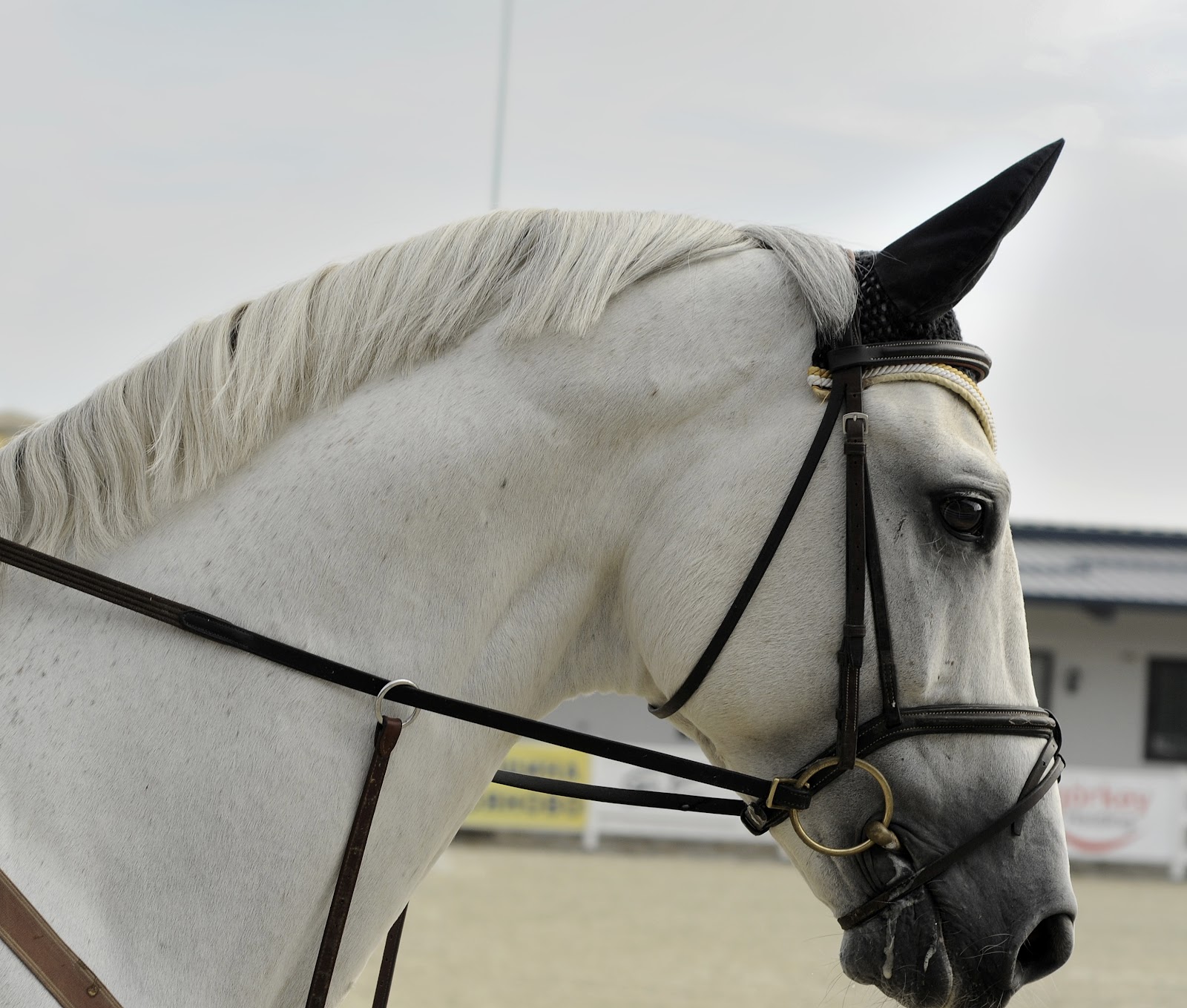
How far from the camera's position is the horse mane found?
1.71m

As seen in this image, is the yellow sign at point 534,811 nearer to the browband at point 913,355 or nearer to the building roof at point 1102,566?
the building roof at point 1102,566

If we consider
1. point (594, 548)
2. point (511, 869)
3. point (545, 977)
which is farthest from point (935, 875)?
point (511, 869)

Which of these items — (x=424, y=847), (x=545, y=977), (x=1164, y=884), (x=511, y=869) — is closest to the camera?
(x=424, y=847)

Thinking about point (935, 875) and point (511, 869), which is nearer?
point (935, 875)

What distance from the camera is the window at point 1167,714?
20516mm

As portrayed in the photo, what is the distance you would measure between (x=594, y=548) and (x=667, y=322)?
0.40m

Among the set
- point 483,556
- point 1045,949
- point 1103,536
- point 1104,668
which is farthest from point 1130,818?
point 483,556

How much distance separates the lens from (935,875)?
69.2 inches

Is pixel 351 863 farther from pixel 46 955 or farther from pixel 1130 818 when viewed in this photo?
pixel 1130 818

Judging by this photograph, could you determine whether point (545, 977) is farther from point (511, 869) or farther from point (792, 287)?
point (792, 287)

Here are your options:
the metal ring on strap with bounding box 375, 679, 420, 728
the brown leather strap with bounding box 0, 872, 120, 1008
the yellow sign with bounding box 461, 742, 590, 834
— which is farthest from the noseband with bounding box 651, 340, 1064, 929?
the yellow sign with bounding box 461, 742, 590, 834

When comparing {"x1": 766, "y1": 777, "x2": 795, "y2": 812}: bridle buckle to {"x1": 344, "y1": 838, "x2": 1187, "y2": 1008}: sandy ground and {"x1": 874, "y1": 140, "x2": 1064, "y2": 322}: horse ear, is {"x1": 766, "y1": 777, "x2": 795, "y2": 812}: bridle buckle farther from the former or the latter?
{"x1": 344, "y1": 838, "x2": 1187, "y2": 1008}: sandy ground

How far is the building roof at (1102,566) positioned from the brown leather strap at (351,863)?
62.0 ft

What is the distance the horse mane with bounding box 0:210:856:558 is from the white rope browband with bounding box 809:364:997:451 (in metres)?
0.08
